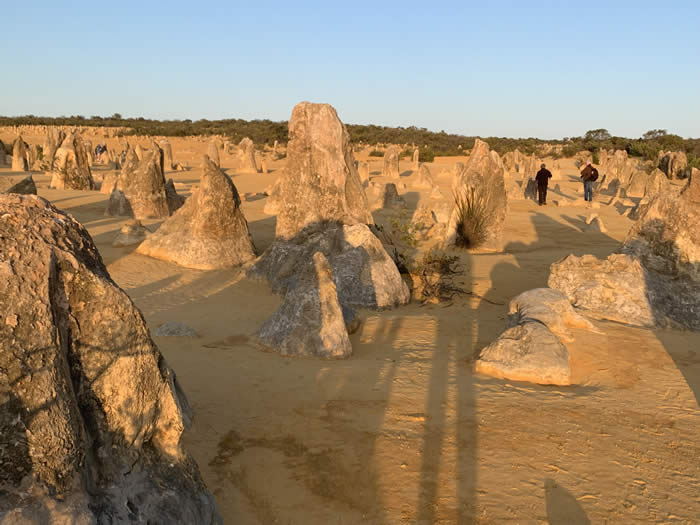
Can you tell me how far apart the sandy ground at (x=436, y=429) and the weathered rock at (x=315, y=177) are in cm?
248

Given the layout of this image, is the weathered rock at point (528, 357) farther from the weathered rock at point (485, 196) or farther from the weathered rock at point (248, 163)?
the weathered rock at point (248, 163)

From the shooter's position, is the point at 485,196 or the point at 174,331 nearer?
the point at 174,331

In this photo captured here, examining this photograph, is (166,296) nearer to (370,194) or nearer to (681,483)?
(681,483)

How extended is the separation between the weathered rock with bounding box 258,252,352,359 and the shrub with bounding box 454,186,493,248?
6.37 m

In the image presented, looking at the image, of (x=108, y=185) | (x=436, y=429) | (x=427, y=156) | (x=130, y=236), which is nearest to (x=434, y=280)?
(x=436, y=429)

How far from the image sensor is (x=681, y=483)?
3.41m

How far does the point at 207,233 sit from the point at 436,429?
6.50 m

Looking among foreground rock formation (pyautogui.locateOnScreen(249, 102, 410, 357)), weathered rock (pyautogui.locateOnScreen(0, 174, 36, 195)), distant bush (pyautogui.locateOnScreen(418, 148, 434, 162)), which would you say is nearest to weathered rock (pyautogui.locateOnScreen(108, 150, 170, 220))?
weathered rock (pyautogui.locateOnScreen(0, 174, 36, 195))

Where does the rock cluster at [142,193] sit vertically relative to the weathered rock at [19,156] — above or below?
below

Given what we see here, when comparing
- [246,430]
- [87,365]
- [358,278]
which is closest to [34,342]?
[87,365]

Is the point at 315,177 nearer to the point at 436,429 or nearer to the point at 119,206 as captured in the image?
the point at 436,429

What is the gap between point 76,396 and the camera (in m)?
2.54

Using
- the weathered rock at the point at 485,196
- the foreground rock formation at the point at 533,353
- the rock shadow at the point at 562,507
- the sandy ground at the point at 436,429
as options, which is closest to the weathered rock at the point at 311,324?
the sandy ground at the point at 436,429

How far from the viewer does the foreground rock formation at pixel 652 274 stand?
6859mm
